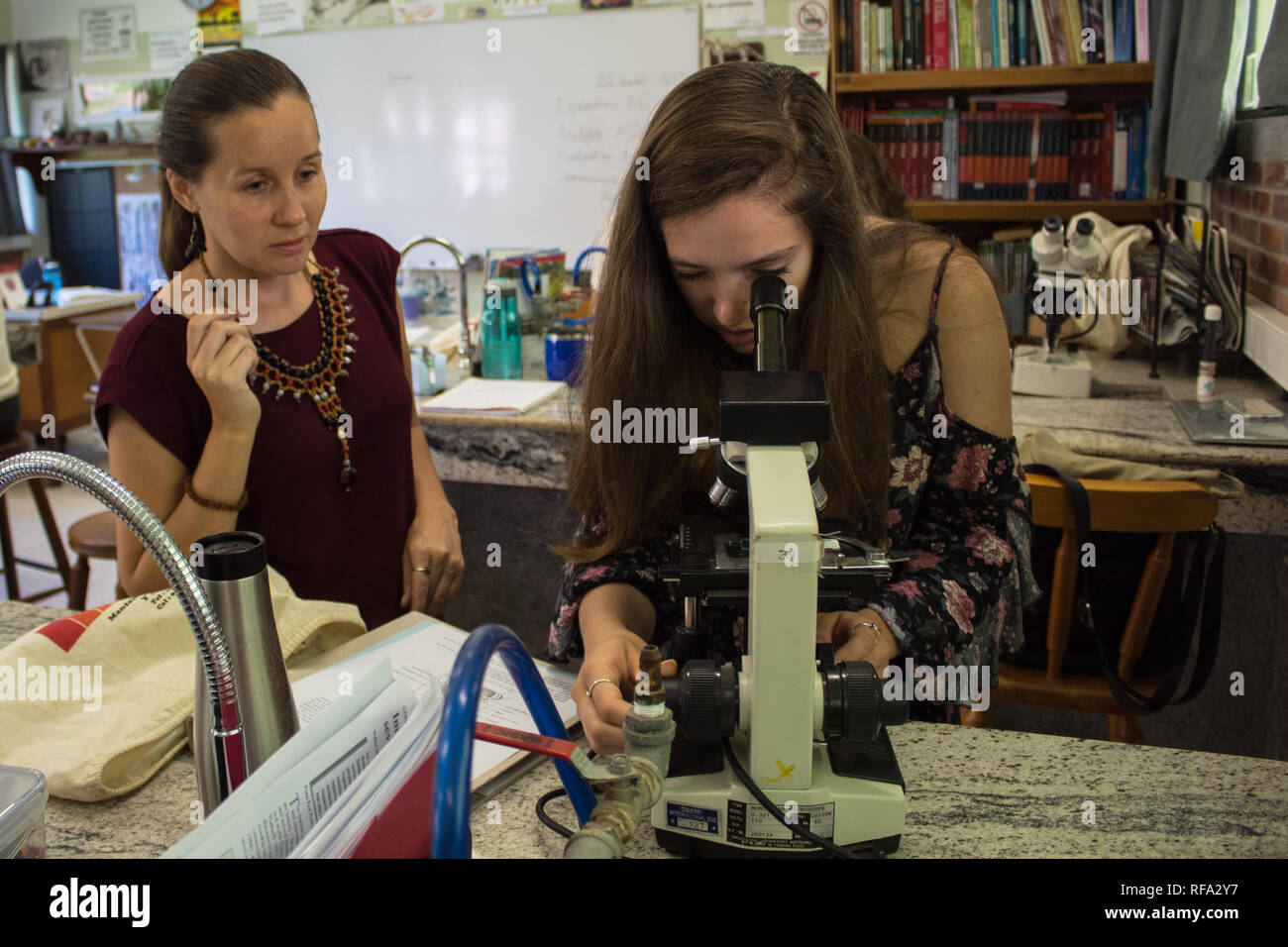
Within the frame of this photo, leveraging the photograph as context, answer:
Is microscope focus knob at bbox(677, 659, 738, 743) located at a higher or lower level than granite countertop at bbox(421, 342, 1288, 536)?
higher

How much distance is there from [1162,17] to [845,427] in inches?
106

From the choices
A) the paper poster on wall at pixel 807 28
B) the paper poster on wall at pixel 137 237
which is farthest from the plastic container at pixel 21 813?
the paper poster on wall at pixel 137 237

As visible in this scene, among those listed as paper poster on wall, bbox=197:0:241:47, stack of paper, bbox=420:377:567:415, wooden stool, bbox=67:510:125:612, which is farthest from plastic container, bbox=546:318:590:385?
paper poster on wall, bbox=197:0:241:47

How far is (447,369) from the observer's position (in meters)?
3.07

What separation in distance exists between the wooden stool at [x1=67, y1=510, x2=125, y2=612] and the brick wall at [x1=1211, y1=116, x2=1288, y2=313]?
278 cm

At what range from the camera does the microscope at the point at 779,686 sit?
75 cm

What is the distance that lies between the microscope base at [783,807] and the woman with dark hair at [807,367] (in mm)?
258

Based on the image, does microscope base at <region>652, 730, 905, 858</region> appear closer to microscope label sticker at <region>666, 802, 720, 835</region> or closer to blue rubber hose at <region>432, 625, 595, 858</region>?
microscope label sticker at <region>666, 802, 720, 835</region>

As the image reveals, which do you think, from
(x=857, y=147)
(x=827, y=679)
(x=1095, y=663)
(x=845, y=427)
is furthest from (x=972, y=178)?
(x=827, y=679)

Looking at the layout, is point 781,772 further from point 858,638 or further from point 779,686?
point 858,638

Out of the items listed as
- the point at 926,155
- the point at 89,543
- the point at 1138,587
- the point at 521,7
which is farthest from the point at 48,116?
the point at 1138,587

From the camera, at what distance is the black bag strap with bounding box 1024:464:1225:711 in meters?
1.83

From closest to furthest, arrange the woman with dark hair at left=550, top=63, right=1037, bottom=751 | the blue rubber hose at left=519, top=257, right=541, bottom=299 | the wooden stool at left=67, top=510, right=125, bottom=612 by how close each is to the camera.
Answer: the woman with dark hair at left=550, top=63, right=1037, bottom=751 → the wooden stool at left=67, top=510, right=125, bottom=612 → the blue rubber hose at left=519, top=257, right=541, bottom=299
